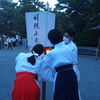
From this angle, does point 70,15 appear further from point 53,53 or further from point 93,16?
point 53,53

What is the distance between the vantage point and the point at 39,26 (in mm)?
3271

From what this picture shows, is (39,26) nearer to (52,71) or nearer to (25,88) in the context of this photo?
(52,71)

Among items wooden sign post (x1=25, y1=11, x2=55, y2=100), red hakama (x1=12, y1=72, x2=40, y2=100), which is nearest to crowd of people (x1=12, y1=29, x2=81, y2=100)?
red hakama (x1=12, y1=72, x2=40, y2=100)

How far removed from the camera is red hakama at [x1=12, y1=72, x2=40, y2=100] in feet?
7.80

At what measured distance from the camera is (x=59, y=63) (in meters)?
2.31

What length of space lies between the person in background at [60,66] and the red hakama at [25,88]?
30cm

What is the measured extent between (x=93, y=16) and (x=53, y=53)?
1152 centimetres

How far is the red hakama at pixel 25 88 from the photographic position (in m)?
2.38

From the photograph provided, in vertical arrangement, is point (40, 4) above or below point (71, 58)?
above

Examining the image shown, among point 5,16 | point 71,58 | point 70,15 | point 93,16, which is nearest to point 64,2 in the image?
point 70,15

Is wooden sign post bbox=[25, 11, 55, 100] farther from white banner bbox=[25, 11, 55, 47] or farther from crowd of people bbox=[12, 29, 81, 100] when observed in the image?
crowd of people bbox=[12, 29, 81, 100]

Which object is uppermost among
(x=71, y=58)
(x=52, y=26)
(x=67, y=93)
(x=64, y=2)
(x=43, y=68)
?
(x=64, y=2)

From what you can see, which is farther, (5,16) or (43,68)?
(5,16)

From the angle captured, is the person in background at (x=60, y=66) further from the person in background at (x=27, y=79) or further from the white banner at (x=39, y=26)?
the white banner at (x=39, y=26)
